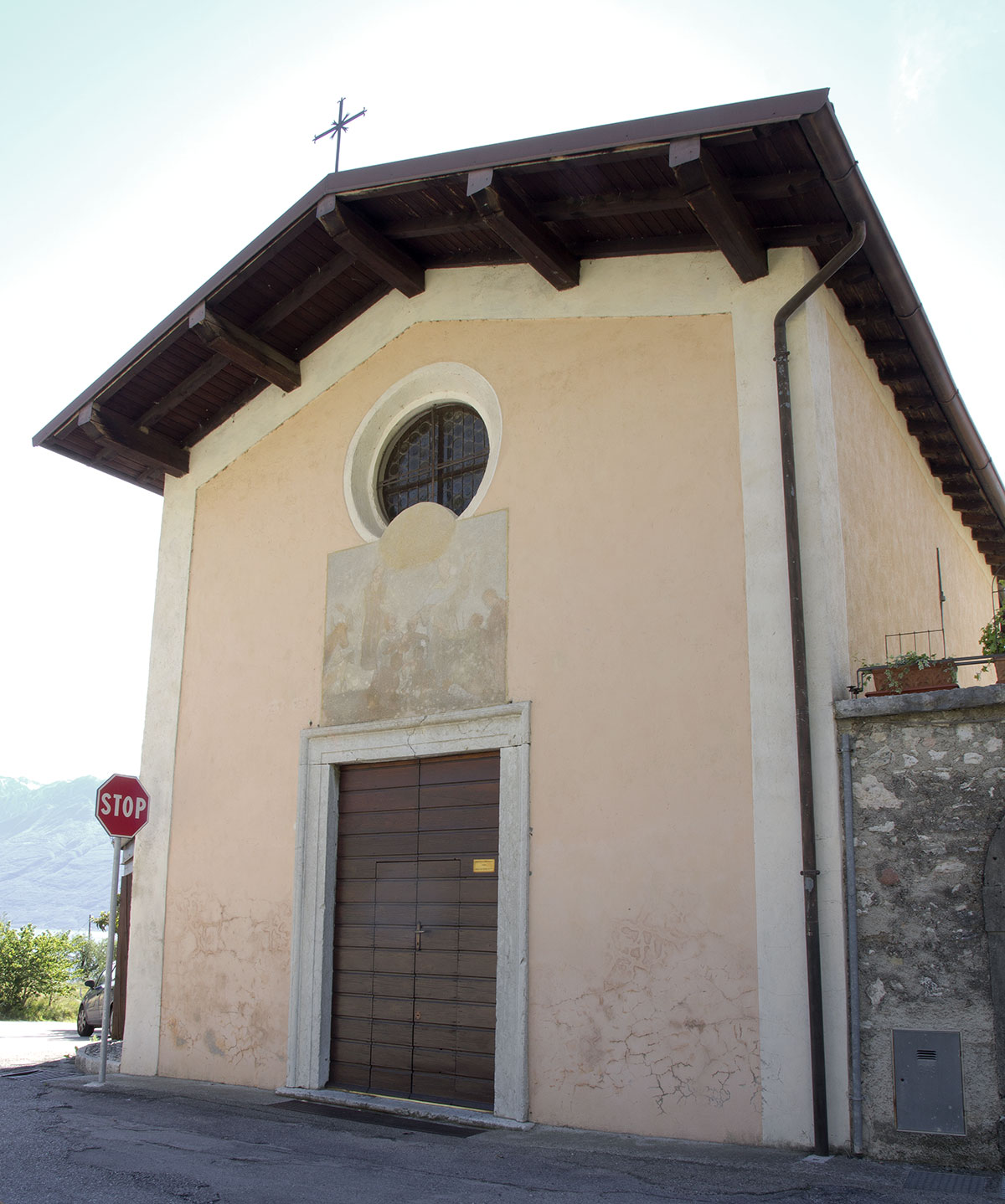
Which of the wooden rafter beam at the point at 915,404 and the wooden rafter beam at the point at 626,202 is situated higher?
the wooden rafter beam at the point at 626,202

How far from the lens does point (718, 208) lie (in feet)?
20.7

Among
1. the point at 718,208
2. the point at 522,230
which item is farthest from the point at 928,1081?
the point at 522,230

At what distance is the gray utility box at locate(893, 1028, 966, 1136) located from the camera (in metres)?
5.30

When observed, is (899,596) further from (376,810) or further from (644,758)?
(376,810)

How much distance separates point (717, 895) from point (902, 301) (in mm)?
3921

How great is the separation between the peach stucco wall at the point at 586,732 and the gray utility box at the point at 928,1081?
757 millimetres

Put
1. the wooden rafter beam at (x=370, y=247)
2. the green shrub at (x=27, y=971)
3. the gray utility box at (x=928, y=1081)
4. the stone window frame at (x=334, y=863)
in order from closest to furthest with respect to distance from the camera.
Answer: the gray utility box at (x=928, y=1081)
the stone window frame at (x=334, y=863)
the wooden rafter beam at (x=370, y=247)
the green shrub at (x=27, y=971)

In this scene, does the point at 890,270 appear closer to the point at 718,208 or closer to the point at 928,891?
the point at 718,208

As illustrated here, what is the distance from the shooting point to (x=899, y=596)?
→ 8.34m

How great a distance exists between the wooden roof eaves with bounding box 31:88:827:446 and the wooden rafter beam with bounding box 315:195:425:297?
13 cm

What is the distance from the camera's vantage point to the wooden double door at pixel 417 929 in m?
7.18

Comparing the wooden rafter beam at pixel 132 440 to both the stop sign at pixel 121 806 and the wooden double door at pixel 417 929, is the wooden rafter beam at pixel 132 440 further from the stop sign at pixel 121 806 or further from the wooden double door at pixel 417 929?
the wooden double door at pixel 417 929

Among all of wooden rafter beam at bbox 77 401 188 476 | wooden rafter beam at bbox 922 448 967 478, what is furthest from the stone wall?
wooden rafter beam at bbox 77 401 188 476

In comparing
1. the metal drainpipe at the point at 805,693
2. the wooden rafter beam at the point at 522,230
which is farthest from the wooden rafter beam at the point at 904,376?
the wooden rafter beam at the point at 522,230
